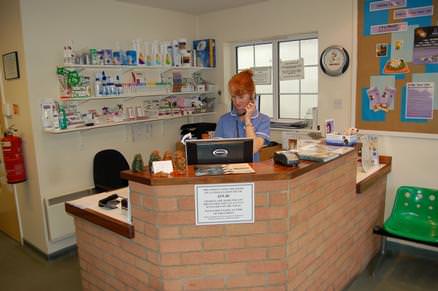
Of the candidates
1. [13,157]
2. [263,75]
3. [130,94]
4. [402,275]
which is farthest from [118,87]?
[402,275]

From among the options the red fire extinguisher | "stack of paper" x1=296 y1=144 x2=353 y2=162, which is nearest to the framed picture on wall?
the red fire extinguisher

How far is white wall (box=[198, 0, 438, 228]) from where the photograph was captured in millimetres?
3315

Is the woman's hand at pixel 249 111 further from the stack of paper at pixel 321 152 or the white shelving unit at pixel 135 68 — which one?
the white shelving unit at pixel 135 68

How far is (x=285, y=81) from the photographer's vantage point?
436cm

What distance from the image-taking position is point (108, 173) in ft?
12.3

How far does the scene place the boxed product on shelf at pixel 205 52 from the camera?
15.4 feet

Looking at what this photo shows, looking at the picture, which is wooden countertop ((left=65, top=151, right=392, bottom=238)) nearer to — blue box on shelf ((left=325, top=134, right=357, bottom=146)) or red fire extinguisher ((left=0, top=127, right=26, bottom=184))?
blue box on shelf ((left=325, top=134, right=357, bottom=146))

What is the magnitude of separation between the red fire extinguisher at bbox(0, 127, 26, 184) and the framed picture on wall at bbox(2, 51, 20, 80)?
583mm

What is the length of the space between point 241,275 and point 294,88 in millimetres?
2832

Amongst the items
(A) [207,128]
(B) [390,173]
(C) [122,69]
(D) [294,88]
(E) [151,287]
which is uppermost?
(C) [122,69]

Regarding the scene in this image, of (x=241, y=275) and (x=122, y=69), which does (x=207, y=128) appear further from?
(x=241, y=275)

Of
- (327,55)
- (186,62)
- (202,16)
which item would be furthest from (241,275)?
(202,16)

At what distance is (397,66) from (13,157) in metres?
3.67

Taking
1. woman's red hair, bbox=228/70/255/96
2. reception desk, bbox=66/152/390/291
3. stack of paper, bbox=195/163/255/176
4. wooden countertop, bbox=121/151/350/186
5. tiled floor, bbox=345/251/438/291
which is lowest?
tiled floor, bbox=345/251/438/291
